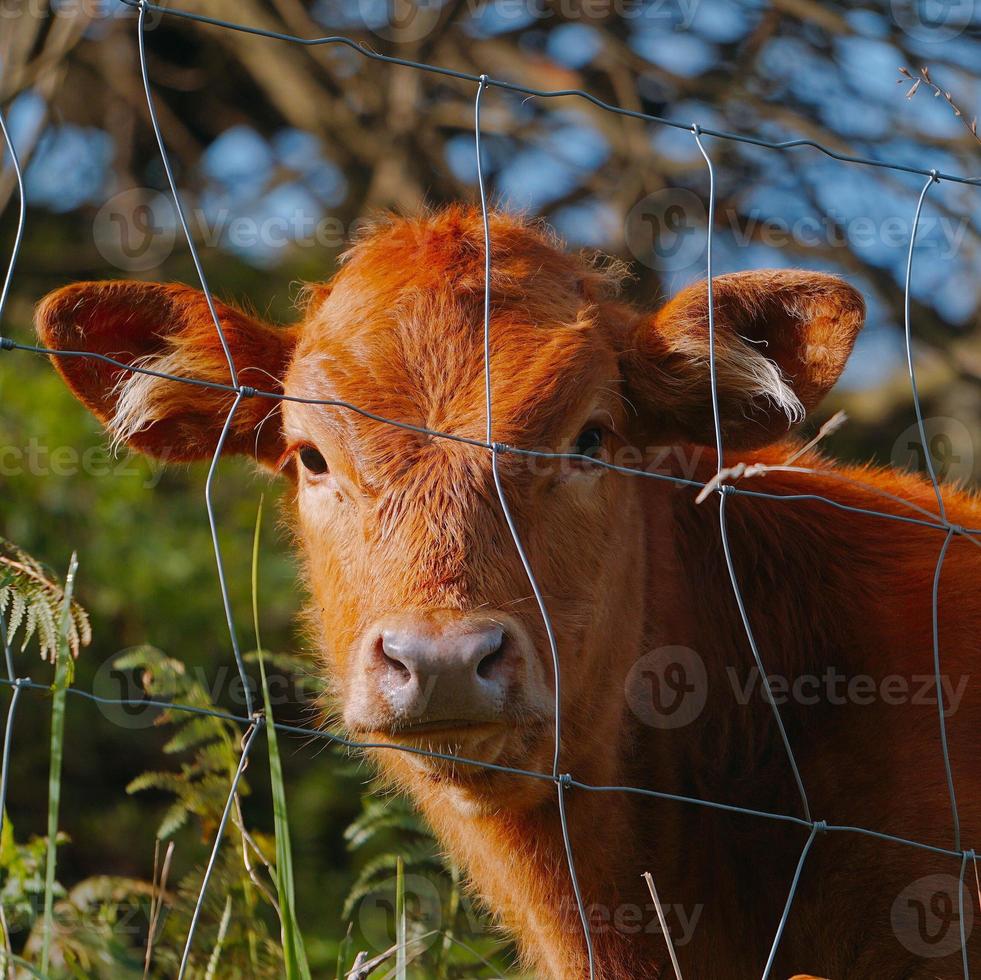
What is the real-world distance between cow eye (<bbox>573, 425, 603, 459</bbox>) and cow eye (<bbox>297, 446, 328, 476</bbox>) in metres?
0.69

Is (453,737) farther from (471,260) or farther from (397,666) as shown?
(471,260)

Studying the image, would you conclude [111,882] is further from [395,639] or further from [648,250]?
[648,250]

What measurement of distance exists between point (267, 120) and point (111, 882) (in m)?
8.78

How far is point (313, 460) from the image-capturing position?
3.57 metres

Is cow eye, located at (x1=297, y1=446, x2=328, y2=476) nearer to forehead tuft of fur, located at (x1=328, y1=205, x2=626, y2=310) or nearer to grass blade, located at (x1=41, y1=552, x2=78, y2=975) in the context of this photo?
forehead tuft of fur, located at (x1=328, y1=205, x2=626, y2=310)

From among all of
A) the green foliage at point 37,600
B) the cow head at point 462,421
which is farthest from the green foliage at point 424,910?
the green foliage at point 37,600

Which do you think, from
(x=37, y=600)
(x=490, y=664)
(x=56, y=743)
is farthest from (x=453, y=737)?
(x=37, y=600)

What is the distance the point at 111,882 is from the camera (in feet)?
13.8

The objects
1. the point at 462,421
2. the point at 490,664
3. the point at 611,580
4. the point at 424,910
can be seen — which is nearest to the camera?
the point at 490,664

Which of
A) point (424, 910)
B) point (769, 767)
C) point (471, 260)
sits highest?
point (471, 260)

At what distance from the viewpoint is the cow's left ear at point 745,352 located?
3.58 metres

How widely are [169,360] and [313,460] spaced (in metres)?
0.63

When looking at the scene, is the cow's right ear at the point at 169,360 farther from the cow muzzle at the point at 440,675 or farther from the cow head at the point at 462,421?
the cow muzzle at the point at 440,675

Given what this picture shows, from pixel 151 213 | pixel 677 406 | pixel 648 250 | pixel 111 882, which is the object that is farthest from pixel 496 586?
pixel 151 213
